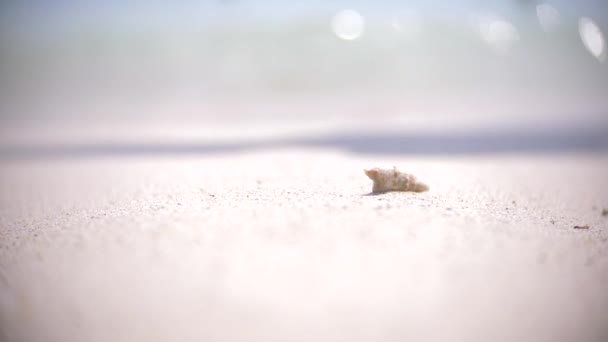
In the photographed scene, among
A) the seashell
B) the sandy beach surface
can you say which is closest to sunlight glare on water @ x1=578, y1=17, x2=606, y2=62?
the sandy beach surface

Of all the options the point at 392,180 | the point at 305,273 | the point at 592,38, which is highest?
the point at 592,38

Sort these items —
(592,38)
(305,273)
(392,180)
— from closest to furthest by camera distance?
(305,273) → (392,180) → (592,38)

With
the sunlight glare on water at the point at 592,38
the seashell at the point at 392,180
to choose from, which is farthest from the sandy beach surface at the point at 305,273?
the sunlight glare on water at the point at 592,38

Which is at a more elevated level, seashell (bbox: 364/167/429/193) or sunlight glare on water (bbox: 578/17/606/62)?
sunlight glare on water (bbox: 578/17/606/62)

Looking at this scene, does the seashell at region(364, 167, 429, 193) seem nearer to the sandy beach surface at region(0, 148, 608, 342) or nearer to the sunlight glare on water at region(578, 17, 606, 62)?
the sandy beach surface at region(0, 148, 608, 342)

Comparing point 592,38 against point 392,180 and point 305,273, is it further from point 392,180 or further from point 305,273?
point 305,273

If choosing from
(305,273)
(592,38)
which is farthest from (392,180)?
(592,38)

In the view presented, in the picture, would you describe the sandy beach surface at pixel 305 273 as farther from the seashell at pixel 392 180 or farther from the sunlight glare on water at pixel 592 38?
the sunlight glare on water at pixel 592 38

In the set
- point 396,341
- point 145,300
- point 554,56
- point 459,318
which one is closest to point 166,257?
point 145,300
